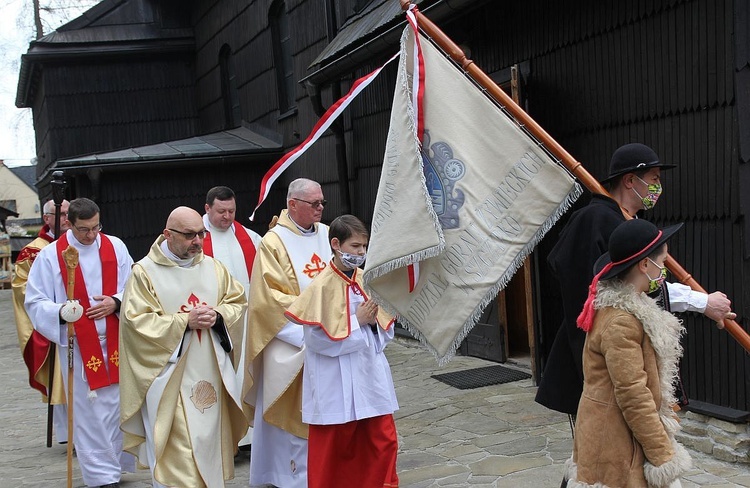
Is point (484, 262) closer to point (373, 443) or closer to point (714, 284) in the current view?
point (373, 443)

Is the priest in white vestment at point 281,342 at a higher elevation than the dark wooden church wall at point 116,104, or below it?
below

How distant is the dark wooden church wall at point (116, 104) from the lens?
19891 mm

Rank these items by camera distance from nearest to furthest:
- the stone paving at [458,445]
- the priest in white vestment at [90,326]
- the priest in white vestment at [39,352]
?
the stone paving at [458,445] < the priest in white vestment at [90,326] < the priest in white vestment at [39,352]

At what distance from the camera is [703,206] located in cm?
584

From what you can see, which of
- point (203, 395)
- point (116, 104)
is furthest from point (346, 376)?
point (116, 104)

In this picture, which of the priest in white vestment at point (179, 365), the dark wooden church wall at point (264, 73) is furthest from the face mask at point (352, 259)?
the dark wooden church wall at point (264, 73)

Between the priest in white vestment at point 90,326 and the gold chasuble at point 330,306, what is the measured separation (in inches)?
92.7

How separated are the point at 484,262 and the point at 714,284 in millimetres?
2446

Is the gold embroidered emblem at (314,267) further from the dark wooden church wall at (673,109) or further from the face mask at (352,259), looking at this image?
the dark wooden church wall at (673,109)

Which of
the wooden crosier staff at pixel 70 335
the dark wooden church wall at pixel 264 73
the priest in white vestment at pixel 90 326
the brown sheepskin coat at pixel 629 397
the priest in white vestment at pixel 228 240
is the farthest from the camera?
the dark wooden church wall at pixel 264 73

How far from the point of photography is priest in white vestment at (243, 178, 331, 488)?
5770mm

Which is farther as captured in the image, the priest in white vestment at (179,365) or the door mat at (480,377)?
the door mat at (480,377)

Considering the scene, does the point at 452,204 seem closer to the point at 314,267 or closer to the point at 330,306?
the point at 330,306

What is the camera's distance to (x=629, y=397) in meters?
3.34
